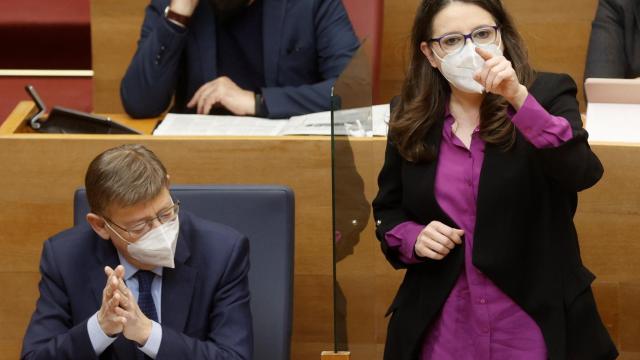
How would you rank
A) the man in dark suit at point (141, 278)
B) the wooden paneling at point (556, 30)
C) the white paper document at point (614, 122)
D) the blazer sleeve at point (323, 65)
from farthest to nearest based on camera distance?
the wooden paneling at point (556, 30), the blazer sleeve at point (323, 65), the white paper document at point (614, 122), the man in dark suit at point (141, 278)

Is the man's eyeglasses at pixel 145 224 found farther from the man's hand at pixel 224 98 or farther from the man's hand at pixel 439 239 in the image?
the man's hand at pixel 224 98

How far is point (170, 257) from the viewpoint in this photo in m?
1.01

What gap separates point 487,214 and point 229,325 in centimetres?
26

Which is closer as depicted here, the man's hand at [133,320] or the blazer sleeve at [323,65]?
the man's hand at [133,320]

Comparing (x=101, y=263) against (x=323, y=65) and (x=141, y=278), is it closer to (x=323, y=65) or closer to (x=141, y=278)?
(x=141, y=278)

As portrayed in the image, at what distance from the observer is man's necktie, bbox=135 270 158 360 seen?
103 centimetres

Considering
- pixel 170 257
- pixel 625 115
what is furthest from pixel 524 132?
pixel 625 115

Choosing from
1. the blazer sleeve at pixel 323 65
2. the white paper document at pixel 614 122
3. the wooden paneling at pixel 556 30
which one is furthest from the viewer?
the wooden paneling at pixel 556 30

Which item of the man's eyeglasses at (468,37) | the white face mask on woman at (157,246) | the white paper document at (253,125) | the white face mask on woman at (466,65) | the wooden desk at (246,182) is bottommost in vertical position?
the wooden desk at (246,182)

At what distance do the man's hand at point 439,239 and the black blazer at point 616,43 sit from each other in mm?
725

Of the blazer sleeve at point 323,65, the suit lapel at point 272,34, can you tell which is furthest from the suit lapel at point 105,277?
the suit lapel at point 272,34

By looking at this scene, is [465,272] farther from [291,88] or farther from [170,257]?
[291,88]

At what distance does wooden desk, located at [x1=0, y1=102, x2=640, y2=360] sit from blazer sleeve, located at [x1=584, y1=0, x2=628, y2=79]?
0.38 metres

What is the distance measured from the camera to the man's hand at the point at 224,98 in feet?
4.92
